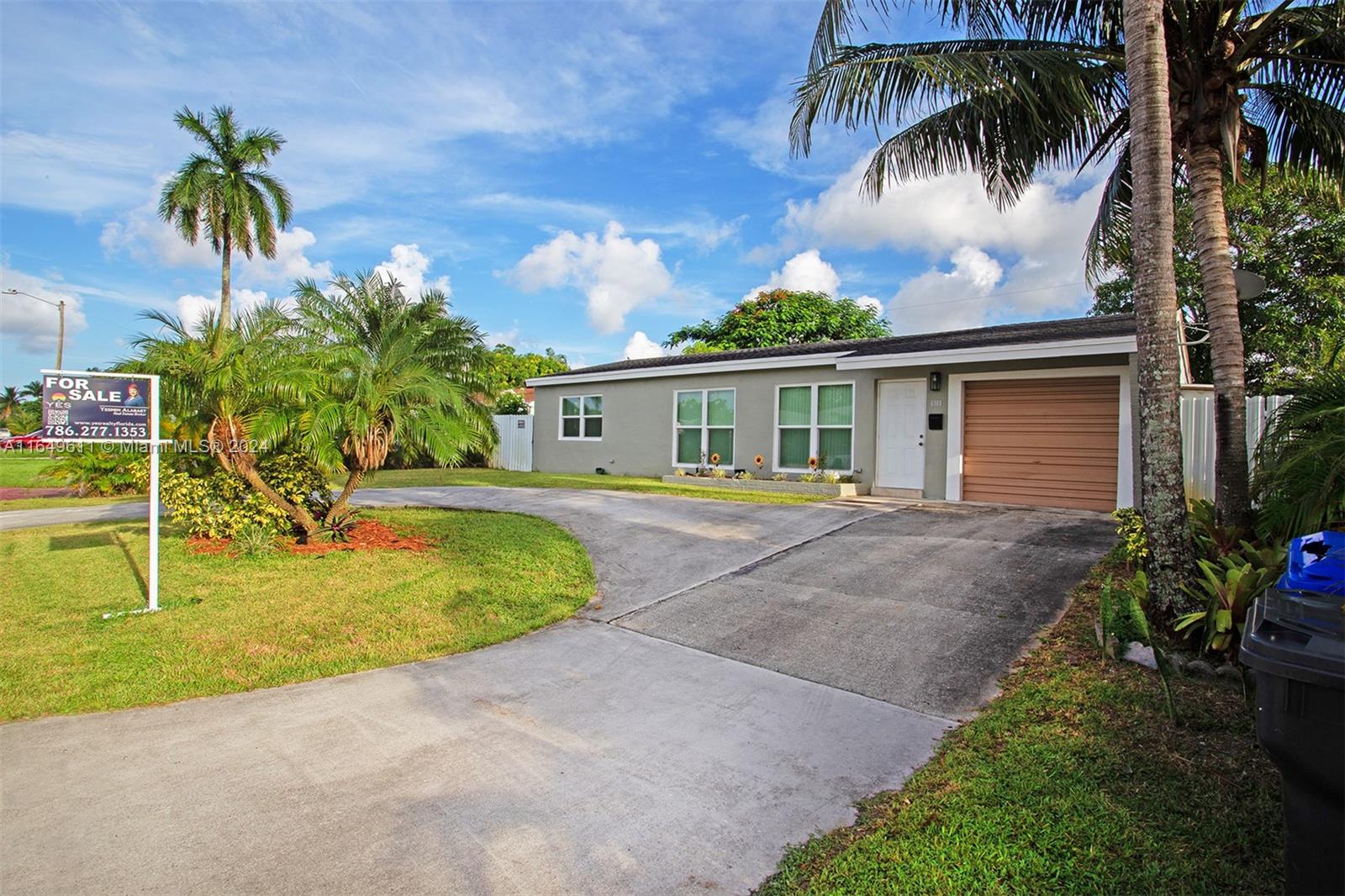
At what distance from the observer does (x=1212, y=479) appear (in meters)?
8.05

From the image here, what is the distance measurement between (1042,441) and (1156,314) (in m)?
7.00

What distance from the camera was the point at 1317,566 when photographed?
247 cm

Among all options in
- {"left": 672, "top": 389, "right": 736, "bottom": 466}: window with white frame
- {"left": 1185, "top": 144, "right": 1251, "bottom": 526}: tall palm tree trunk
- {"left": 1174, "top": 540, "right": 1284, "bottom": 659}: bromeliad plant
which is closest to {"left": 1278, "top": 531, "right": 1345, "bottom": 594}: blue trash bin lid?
{"left": 1174, "top": 540, "right": 1284, "bottom": 659}: bromeliad plant

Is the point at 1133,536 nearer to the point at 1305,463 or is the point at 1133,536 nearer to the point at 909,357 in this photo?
the point at 1305,463

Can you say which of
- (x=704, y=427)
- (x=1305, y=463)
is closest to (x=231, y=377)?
(x=1305, y=463)

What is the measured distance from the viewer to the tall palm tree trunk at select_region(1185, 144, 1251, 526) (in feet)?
17.9

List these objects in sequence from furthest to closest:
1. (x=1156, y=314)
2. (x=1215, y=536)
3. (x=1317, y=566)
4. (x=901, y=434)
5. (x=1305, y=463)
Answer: (x=901, y=434) < (x=1215, y=536) < (x=1305, y=463) < (x=1156, y=314) < (x=1317, y=566)

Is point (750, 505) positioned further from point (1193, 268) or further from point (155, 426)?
point (1193, 268)

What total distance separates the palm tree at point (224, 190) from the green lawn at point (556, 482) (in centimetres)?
822

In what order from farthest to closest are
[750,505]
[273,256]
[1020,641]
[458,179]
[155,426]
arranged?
[273,256]
[458,179]
[750,505]
[155,426]
[1020,641]

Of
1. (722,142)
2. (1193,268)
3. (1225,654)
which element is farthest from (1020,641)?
(1193,268)

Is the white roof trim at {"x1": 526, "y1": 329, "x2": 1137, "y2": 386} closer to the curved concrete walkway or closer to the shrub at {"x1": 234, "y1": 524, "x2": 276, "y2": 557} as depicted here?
the curved concrete walkway

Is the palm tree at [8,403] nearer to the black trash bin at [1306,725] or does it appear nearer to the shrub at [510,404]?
the shrub at [510,404]

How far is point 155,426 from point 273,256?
1926cm
